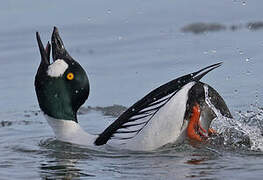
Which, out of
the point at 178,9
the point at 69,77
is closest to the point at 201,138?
the point at 69,77

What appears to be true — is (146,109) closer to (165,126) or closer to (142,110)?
(142,110)

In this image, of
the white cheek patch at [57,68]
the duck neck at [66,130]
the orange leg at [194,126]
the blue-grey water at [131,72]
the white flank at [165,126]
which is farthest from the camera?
the duck neck at [66,130]

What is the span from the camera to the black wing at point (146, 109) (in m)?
10.4

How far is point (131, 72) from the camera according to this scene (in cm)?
1437

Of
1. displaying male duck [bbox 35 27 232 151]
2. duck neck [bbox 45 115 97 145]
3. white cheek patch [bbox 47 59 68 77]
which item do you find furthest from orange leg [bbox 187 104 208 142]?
white cheek patch [bbox 47 59 68 77]

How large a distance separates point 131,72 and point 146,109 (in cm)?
393

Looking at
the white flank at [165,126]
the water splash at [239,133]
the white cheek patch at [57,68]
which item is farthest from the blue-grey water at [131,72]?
the white cheek patch at [57,68]

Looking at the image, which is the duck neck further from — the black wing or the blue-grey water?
the black wing

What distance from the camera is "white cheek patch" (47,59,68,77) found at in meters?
11.0

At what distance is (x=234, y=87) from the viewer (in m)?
13.3

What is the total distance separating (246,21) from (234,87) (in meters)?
3.64

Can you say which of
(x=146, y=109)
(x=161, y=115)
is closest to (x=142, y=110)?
(x=146, y=109)

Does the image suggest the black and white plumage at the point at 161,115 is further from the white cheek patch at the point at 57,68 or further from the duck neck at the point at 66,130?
the white cheek patch at the point at 57,68

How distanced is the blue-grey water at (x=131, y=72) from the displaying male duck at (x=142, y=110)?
0.16 m
